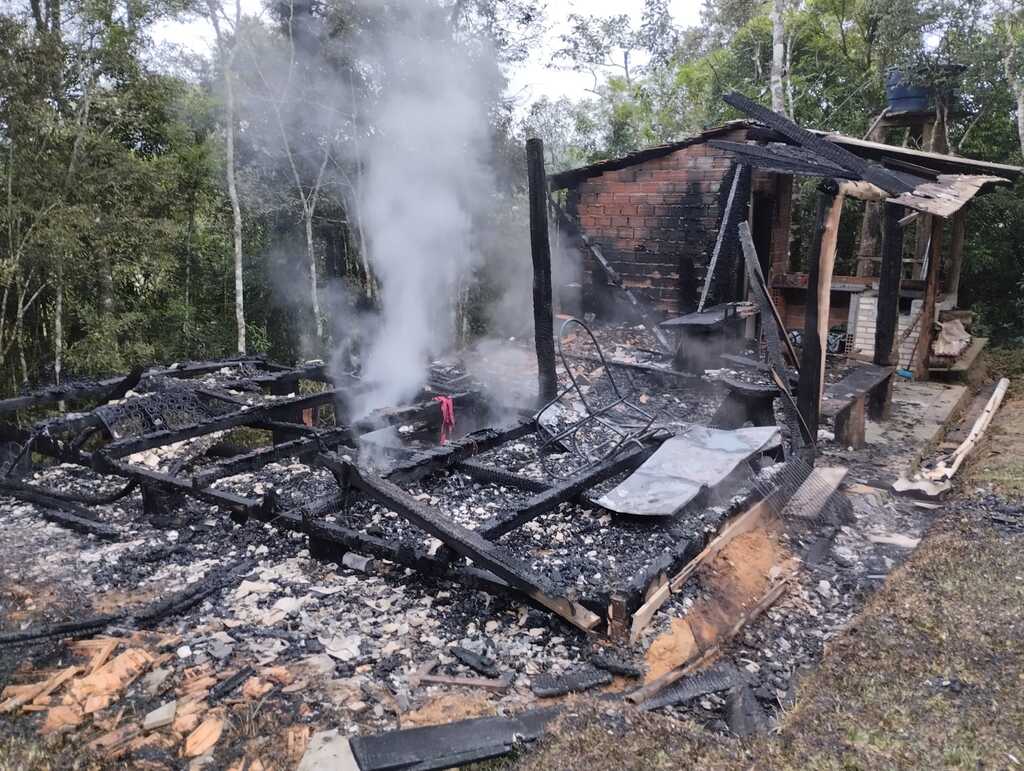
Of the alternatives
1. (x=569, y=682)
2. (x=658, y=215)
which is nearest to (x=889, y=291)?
(x=658, y=215)

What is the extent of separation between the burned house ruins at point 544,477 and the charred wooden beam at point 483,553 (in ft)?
0.05

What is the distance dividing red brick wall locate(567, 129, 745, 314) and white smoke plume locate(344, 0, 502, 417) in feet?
7.59

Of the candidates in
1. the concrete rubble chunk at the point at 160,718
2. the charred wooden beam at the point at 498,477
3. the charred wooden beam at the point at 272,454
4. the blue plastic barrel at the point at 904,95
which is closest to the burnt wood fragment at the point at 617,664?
the charred wooden beam at the point at 498,477

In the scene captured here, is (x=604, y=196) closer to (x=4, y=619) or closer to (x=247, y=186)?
(x=247, y=186)

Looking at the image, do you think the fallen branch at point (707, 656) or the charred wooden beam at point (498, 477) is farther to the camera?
the charred wooden beam at point (498, 477)

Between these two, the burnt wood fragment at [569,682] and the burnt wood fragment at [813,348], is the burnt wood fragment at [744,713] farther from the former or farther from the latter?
the burnt wood fragment at [813,348]

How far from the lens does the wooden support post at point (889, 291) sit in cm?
744

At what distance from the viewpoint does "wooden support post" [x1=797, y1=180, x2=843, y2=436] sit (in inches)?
220

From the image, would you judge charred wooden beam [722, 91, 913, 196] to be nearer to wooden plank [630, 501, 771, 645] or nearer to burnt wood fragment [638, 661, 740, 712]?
wooden plank [630, 501, 771, 645]

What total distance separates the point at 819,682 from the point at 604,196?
9212mm

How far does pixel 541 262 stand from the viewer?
623cm

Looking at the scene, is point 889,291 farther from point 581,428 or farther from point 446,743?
point 446,743

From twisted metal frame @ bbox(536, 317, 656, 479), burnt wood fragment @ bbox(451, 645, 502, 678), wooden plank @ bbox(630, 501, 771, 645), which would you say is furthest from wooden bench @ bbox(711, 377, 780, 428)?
burnt wood fragment @ bbox(451, 645, 502, 678)

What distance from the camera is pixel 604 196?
36.7 feet
